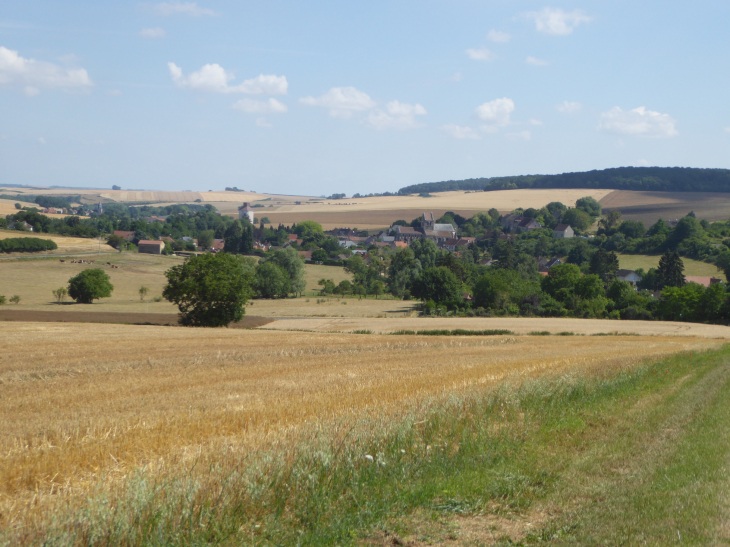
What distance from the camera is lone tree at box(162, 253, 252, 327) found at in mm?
52344

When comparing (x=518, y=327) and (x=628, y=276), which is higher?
(x=518, y=327)

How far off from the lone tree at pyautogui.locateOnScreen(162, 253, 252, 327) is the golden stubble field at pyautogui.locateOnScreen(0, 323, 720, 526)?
26446 millimetres

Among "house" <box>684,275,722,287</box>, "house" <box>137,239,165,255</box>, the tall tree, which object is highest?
"house" <box>137,239,165,255</box>

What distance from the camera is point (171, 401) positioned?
12.0m

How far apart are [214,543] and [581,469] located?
5.35m

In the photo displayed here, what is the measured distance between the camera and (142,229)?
19300 centimetres

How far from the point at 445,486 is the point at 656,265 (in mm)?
136559

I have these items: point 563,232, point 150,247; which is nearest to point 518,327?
point 150,247

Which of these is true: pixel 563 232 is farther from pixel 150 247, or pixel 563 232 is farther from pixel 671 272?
pixel 150 247

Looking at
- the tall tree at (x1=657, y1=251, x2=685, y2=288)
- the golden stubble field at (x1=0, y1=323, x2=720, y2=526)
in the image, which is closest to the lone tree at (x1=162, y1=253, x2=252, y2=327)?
the golden stubble field at (x1=0, y1=323, x2=720, y2=526)

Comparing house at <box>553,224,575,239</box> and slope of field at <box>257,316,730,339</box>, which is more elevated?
house at <box>553,224,575,239</box>

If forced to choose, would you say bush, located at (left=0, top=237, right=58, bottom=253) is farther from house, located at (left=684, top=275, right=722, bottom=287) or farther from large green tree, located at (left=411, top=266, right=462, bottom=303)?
house, located at (left=684, top=275, right=722, bottom=287)

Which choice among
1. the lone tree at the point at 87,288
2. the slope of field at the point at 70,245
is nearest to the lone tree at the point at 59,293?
the lone tree at the point at 87,288

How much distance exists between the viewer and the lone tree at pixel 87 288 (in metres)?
79.0
